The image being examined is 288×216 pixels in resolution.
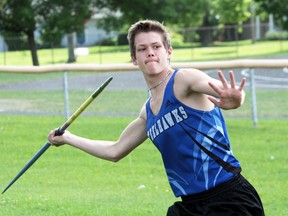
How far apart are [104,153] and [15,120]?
353 inches

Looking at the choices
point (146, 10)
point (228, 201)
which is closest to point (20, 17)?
point (146, 10)

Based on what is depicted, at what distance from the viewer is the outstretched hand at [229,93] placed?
14.1 feet

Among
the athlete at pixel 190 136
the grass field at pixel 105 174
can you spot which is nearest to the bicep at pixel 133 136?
the athlete at pixel 190 136

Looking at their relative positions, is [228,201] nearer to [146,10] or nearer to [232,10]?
[146,10]

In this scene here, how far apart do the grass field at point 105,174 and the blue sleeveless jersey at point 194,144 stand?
2.64 m

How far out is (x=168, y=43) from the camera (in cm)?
482

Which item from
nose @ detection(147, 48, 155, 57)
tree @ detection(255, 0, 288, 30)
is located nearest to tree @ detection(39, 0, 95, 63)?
tree @ detection(255, 0, 288, 30)

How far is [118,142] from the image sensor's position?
17.7 feet

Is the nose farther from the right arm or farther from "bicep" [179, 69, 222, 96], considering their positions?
the right arm

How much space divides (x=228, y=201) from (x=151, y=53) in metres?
0.97

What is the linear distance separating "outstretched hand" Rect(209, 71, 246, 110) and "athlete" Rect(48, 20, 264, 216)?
0.71 feet

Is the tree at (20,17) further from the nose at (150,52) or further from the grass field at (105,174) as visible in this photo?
the nose at (150,52)

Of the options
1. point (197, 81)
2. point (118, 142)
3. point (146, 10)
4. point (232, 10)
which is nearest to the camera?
point (197, 81)

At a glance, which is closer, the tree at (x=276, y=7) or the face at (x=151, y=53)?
the face at (x=151, y=53)
